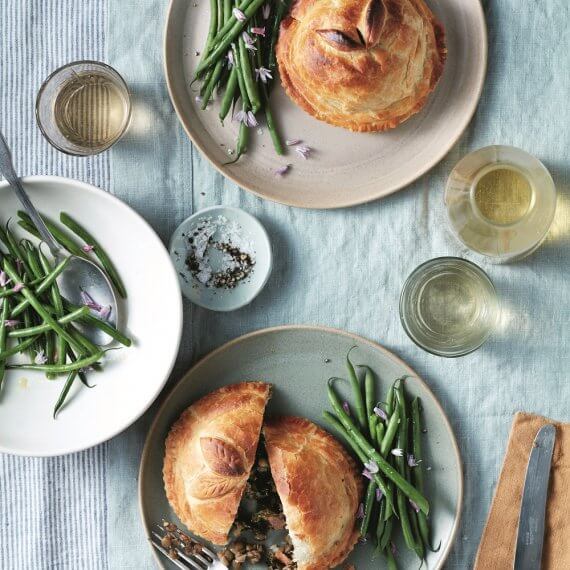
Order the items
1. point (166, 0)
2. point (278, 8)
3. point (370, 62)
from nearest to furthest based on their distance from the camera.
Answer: point (370, 62), point (278, 8), point (166, 0)

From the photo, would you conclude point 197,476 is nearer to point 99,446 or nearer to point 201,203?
point 99,446

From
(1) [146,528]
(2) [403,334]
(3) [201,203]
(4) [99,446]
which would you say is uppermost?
(3) [201,203]

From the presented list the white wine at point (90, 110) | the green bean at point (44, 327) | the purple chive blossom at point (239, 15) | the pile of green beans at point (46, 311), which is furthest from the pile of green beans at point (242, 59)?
the green bean at point (44, 327)

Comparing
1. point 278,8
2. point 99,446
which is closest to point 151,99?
point 278,8

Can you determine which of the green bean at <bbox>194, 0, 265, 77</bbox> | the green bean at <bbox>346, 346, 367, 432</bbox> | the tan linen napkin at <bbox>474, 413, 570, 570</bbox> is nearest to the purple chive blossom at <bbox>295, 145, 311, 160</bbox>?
the green bean at <bbox>194, 0, 265, 77</bbox>

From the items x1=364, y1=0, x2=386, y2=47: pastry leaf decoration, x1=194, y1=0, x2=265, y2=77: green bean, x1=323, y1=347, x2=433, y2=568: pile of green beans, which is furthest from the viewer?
x1=323, y1=347, x2=433, y2=568: pile of green beans

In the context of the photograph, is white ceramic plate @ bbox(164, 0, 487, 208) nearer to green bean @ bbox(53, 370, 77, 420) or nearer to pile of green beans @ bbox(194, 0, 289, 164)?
pile of green beans @ bbox(194, 0, 289, 164)

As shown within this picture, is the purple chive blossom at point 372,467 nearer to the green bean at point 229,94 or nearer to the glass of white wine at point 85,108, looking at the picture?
the green bean at point 229,94
